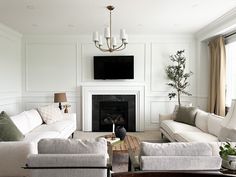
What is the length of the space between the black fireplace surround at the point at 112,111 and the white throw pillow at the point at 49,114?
139cm

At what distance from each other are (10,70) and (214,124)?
4.95 m

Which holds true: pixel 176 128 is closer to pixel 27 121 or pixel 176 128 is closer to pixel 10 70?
pixel 27 121

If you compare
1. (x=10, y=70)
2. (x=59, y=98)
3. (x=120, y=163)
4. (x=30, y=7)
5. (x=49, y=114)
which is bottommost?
(x=120, y=163)

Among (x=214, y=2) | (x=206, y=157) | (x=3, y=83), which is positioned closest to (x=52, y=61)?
(x=3, y=83)

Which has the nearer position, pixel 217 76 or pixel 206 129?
pixel 206 129

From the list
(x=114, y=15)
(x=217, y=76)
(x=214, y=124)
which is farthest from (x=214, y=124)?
(x=114, y=15)

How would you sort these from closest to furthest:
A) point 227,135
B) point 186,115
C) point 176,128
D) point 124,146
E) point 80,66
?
point 227,135
point 124,146
point 176,128
point 186,115
point 80,66

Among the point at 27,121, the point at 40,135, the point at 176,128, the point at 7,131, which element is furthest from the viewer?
the point at 176,128

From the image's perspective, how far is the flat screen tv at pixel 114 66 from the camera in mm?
6184

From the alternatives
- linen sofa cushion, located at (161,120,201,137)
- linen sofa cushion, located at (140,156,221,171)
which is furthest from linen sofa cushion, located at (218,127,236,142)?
linen sofa cushion, located at (140,156,221,171)

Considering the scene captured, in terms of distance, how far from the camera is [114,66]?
620 centimetres

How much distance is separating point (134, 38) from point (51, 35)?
235 cm

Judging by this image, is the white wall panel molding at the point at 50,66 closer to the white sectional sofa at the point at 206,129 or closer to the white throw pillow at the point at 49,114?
the white throw pillow at the point at 49,114

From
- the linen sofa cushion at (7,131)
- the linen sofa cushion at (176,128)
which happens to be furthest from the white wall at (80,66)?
the linen sofa cushion at (7,131)
